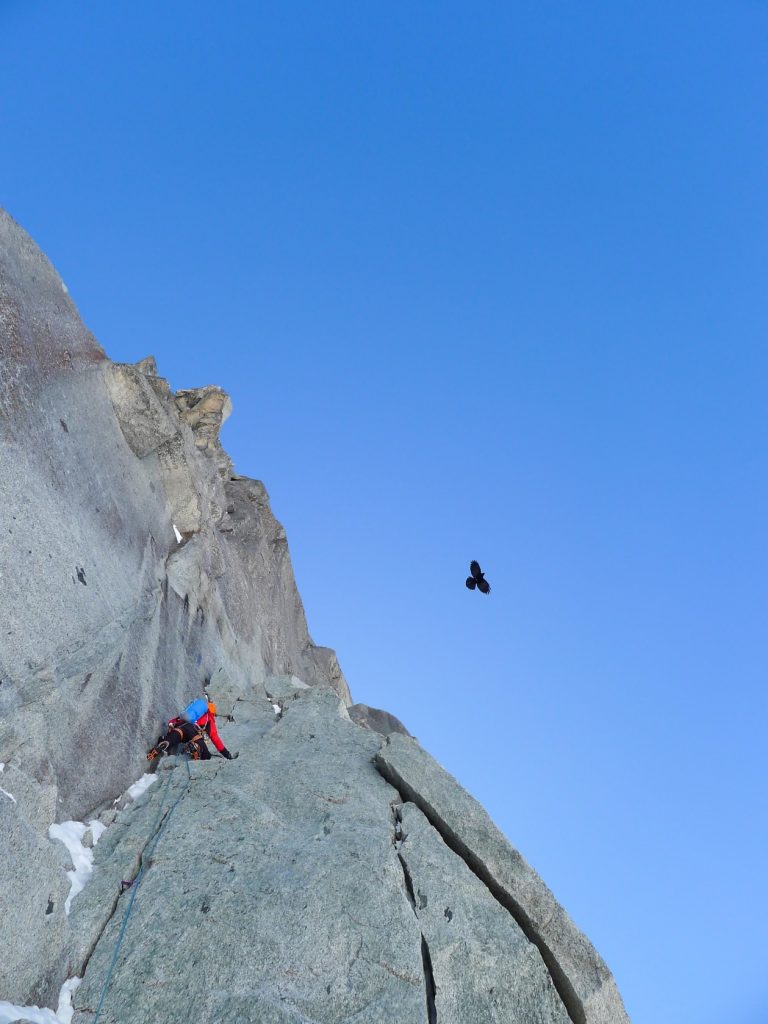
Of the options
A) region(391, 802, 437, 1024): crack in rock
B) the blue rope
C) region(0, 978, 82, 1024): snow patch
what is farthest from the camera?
region(391, 802, 437, 1024): crack in rock

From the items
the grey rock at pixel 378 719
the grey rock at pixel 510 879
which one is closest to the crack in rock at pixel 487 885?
the grey rock at pixel 510 879

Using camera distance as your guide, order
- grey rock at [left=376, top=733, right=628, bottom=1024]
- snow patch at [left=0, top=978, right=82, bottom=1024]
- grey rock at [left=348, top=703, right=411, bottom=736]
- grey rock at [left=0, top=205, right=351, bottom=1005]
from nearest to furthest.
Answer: snow patch at [left=0, top=978, right=82, bottom=1024] < grey rock at [left=0, top=205, right=351, bottom=1005] < grey rock at [left=376, top=733, right=628, bottom=1024] < grey rock at [left=348, top=703, right=411, bottom=736]

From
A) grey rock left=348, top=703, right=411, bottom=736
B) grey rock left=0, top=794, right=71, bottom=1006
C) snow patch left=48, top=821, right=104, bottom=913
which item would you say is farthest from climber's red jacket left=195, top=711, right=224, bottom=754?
grey rock left=348, top=703, right=411, bottom=736

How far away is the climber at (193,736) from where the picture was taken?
1627 centimetres

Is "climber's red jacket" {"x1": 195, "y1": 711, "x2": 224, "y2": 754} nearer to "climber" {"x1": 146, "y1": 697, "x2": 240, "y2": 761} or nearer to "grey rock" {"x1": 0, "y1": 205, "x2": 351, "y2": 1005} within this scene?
"climber" {"x1": 146, "y1": 697, "x2": 240, "y2": 761}

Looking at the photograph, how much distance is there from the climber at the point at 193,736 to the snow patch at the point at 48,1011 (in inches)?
237

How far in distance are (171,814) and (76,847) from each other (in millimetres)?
1640

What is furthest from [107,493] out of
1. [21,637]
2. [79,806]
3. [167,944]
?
[167,944]

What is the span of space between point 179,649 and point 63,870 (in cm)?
835

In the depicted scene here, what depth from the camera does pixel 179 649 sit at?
19.5 metres

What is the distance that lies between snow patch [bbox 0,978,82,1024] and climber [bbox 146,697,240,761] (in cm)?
602

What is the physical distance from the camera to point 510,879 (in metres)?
14.0

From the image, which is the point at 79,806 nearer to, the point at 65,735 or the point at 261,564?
the point at 65,735

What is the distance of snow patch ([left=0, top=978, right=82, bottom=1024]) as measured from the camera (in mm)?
8635
